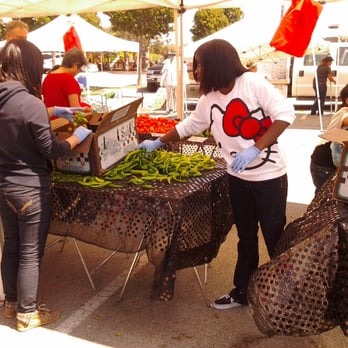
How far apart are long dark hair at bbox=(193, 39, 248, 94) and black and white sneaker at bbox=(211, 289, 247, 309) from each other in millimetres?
1494

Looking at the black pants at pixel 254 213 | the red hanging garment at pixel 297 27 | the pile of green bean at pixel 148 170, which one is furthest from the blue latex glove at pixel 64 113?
the red hanging garment at pixel 297 27

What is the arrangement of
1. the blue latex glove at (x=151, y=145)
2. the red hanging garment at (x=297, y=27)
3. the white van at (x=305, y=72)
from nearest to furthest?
the blue latex glove at (x=151, y=145) → the red hanging garment at (x=297, y=27) → the white van at (x=305, y=72)

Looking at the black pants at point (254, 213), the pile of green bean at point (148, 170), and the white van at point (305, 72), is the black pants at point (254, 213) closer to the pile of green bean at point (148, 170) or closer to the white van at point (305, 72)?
the pile of green bean at point (148, 170)

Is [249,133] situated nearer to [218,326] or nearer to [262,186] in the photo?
[262,186]

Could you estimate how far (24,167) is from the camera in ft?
8.94

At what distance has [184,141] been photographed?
496 cm

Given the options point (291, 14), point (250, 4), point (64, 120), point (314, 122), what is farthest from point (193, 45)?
point (64, 120)

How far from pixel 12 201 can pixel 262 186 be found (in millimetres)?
1524

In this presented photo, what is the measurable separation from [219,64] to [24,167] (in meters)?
1.32

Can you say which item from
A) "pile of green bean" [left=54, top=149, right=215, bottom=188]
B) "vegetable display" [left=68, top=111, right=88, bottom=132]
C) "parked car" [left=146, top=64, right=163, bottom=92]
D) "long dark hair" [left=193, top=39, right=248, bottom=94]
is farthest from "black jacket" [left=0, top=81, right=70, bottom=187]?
"parked car" [left=146, top=64, right=163, bottom=92]

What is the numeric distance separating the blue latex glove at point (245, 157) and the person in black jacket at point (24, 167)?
40.4 inches

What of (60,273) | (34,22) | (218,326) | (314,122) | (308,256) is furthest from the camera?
(34,22)

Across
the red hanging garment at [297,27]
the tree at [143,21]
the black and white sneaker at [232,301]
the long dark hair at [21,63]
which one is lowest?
the black and white sneaker at [232,301]

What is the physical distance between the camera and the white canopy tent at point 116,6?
6.22 metres
